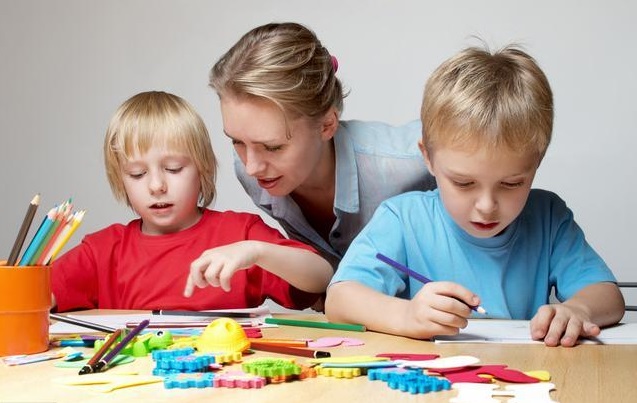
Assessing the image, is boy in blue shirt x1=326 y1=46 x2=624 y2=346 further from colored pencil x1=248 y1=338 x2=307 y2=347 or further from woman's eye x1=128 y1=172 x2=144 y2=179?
woman's eye x1=128 y1=172 x2=144 y2=179

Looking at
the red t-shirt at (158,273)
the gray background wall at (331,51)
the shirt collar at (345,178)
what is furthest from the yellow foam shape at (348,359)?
the gray background wall at (331,51)

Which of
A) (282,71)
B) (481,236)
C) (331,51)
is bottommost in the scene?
(481,236)

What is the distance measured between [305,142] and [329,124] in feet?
0.28

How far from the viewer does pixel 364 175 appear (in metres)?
1.71

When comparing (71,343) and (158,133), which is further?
(158,133)

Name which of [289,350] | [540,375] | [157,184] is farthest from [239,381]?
[157,184]

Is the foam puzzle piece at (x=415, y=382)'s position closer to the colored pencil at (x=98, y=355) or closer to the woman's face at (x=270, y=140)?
the colored pencil at (x=98, y=355)

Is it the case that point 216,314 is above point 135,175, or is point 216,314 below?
below

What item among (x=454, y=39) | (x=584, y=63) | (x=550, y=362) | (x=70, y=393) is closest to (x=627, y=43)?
(x=584, y=63)

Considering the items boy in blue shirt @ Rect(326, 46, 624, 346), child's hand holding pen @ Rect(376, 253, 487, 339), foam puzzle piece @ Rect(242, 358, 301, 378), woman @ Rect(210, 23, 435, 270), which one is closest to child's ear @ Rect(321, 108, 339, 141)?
woman @ Rect(210, 23, 435, 270)

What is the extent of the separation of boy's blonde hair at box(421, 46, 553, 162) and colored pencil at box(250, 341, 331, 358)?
0.38 meters

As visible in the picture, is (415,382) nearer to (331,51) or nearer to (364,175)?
(364,175)

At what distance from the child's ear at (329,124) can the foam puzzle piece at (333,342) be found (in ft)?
2.04

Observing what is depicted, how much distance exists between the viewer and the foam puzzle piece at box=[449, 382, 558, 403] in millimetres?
719
